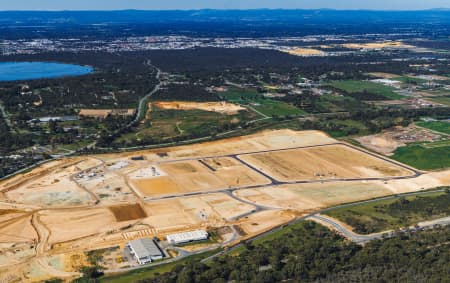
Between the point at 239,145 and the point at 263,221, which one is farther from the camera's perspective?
the point at 239,145

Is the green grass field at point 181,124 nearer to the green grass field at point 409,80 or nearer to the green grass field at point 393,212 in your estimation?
the green grass field at point 393,212

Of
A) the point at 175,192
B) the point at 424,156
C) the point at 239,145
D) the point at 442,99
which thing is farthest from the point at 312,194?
the point at 442,99

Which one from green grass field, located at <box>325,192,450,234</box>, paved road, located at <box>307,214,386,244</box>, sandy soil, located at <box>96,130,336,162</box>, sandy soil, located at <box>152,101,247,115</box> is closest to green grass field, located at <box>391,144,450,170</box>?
sandy soil, located at <box>96,130,336,162</box>

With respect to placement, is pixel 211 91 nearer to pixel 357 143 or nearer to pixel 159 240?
pixel 357 143

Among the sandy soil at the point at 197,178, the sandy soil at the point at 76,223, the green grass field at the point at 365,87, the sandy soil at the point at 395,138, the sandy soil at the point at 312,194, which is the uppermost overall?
the green grass field at the point at 365,87

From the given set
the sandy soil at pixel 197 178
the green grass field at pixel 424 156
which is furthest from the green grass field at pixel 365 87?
the sandy soil at pixel 197 178

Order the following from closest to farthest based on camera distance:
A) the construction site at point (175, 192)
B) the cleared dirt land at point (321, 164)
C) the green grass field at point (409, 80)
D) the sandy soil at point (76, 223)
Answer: the construction site at point (175, 192)
the sandy soil at point (76, 223)
the cleared dirt land at point (321, 164)
the green grass field at point (409, 80)

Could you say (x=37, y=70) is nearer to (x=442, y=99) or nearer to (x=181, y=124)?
(x=181, y=124)
